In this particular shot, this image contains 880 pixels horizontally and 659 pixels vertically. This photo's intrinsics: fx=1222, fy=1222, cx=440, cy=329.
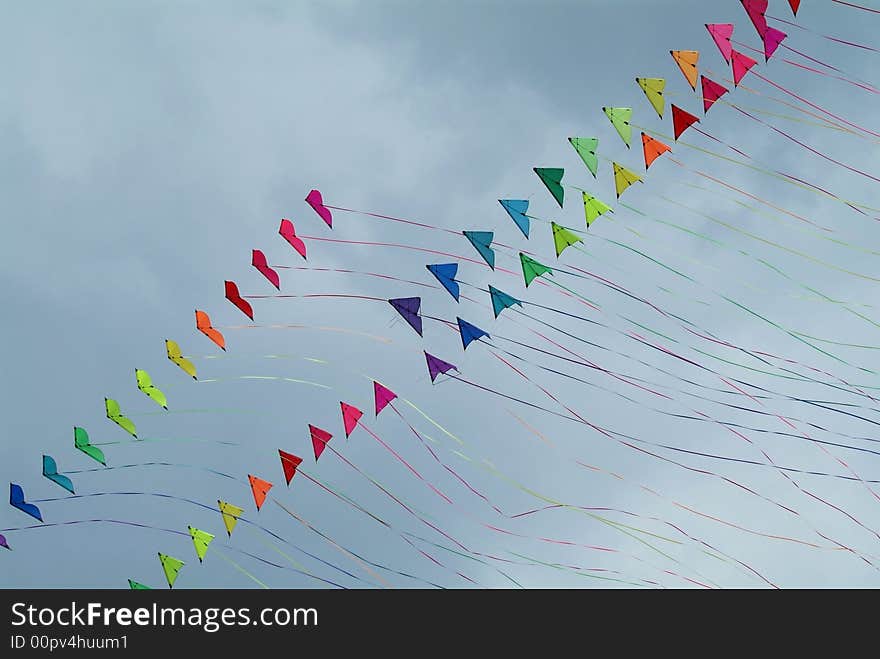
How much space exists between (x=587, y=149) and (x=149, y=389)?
13.3 metres

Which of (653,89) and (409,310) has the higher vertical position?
(653,89)

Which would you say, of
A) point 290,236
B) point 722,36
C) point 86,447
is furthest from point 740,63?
point 86,447

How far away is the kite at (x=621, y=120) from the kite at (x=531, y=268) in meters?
3.56

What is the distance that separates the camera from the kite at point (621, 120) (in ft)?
93.5

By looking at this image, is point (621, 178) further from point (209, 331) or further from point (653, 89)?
point (209, 331)

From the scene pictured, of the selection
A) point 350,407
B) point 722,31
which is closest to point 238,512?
point 350,407

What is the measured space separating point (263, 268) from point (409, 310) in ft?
13.3

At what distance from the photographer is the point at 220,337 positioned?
106ft

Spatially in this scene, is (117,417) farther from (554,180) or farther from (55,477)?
(554,180)

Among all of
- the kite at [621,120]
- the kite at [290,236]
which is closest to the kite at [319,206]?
the kite at [290,236]

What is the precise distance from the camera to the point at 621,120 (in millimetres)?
28609

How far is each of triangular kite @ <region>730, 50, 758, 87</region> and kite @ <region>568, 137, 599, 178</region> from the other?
3570 mm

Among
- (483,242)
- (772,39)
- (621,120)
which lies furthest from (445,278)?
(772,39)
